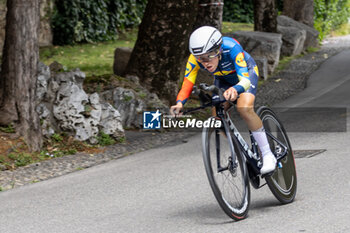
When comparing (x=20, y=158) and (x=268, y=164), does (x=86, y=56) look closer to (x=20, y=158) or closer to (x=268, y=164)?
(x=20, y=158)

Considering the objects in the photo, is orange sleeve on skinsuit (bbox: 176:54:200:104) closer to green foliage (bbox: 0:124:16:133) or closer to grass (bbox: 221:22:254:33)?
green foliage (bbox: 0:124:16:133)

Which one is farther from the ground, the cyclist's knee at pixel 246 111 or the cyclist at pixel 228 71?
the cyclist at pixel 228 71

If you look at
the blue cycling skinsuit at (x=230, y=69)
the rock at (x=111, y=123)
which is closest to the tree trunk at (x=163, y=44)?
the rock at (x=111, y=123)

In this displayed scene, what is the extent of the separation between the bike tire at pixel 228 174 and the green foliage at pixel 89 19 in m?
17.4

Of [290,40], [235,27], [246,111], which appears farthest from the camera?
[235,27]

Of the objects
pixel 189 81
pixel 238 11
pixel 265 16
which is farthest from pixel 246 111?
pixel 238 11

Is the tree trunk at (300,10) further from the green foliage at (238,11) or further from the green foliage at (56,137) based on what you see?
the green foliage at (56,137)

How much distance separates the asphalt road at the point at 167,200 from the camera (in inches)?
238

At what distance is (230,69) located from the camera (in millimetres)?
6203

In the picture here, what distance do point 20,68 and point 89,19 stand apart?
13432 mm

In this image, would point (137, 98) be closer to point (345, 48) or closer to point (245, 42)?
point (245, 42)

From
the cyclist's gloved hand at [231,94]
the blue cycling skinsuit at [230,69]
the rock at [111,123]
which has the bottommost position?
the rock at [111,123]

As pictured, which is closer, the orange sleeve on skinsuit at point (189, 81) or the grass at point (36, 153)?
the orange sleeve on skinsuit at point (189, 81)

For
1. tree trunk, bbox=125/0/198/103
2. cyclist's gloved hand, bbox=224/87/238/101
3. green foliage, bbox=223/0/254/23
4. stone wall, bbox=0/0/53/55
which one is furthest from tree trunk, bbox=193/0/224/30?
green foliage, bbox=223/0/254/23
